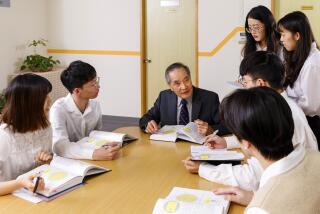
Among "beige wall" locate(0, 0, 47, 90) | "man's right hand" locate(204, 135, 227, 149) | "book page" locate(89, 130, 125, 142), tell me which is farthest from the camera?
"beige wall" locate(0, 0, 47, 90)

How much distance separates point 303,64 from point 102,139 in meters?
1.36

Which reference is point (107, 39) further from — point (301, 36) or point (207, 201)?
point (207, 201)

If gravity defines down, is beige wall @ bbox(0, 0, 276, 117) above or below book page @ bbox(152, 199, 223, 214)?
above

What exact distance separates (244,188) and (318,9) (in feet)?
11.1

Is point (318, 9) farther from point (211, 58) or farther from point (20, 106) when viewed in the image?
point (20, 106)

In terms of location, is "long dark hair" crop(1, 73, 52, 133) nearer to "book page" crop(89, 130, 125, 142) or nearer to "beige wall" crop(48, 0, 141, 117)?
"book page" crop(89, 130, 125, 142)

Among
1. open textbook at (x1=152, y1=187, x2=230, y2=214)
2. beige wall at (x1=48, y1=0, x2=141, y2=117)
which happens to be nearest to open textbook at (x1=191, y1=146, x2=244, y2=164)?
open textbook at (x1=152, y1=187, x2=230, y2=214)

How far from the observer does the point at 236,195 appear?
1.49m

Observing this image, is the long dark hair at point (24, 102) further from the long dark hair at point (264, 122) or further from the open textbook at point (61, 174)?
the long dark hair at point (264, 122)

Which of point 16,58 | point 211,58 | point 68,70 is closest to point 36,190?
point 68,70

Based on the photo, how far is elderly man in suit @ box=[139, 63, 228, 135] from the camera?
8.90 ft

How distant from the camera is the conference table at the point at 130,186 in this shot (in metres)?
1.47

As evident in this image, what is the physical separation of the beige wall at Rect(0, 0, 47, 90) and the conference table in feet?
12.2

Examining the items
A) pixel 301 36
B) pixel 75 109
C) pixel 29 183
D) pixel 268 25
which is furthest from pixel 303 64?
pixel 29 183
